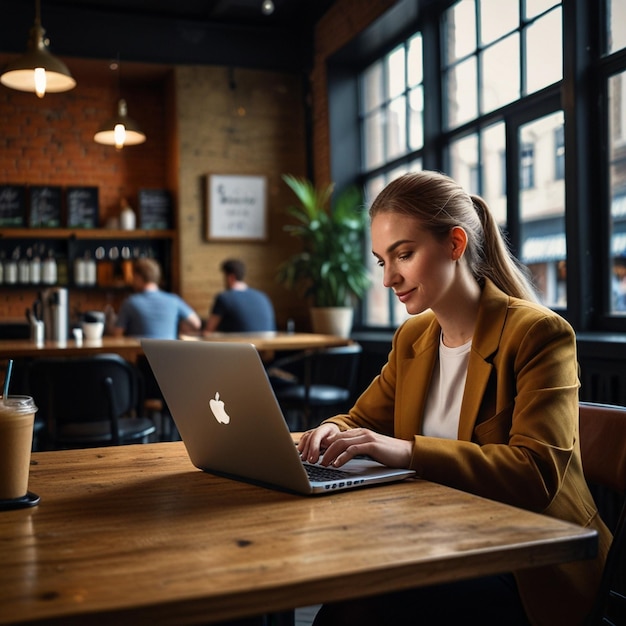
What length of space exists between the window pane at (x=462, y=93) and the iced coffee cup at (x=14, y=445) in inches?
171

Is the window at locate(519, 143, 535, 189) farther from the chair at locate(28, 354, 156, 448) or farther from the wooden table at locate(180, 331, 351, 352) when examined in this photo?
the chair at locate(28, 354, 156, 448)

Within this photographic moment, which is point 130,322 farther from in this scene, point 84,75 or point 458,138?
point 84,75

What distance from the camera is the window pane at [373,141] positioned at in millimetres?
6520

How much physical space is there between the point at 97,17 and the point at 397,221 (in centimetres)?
592

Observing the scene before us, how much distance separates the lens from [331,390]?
4656 mm

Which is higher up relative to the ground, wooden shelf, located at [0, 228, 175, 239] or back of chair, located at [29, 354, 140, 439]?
Answer: wooden shelf, located at [0, 228, 175, 239]

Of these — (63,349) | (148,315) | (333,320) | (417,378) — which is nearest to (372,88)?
(333,320)

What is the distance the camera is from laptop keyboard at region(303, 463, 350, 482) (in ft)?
4.27

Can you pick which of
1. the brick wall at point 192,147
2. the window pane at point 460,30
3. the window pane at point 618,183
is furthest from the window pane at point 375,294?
the window pane at point 618,183

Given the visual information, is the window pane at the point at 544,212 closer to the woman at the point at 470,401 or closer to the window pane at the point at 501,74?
the window pane at the point at 501,74

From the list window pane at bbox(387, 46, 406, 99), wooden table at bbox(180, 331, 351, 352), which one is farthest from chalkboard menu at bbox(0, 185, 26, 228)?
window pane at bbox(387, 46, 406, 99)

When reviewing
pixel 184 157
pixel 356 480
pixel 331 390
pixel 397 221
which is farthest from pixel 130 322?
pixel 356 480

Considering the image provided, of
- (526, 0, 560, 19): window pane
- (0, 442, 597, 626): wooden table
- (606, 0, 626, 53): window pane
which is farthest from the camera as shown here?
(526, 0, 560, 19): window pane

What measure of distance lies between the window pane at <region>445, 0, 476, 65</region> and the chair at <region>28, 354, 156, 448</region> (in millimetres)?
3054
